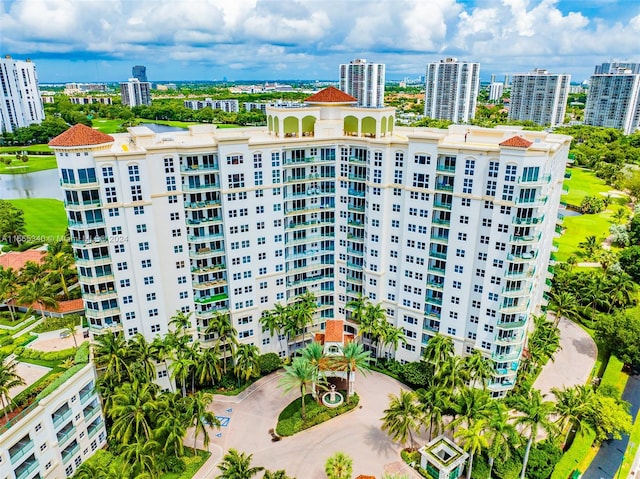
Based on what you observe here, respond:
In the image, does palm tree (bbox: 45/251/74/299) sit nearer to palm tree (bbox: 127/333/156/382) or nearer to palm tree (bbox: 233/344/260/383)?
palm tree (bbox: 127/333/156/382)

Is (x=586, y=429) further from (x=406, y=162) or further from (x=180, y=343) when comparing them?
(x=180, y=343)

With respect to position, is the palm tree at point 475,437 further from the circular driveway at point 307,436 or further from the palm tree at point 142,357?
the palm tree at point 142,357

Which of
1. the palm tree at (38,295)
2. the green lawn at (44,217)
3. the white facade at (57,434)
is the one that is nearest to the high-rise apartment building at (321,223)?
the white facade at (57,434)

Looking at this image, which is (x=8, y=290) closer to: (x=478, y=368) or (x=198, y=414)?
(x=198, y=414)

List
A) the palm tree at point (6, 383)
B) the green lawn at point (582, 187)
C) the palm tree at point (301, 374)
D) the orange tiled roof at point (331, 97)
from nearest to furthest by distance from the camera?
the palm tree at point (6, 383)
the palm tree at point (301, 374)
the orange tiled roof at point (331, 97)
the green lawn at point (582, 187)

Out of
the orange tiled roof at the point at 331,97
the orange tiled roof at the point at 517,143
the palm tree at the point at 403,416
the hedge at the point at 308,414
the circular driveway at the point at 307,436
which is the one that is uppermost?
the orange tiled roof at the point at 331,97

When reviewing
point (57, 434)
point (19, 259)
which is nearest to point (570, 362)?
point (57, 434)

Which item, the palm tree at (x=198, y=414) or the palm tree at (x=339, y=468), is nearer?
the palm tree at (x=339, y=468)
